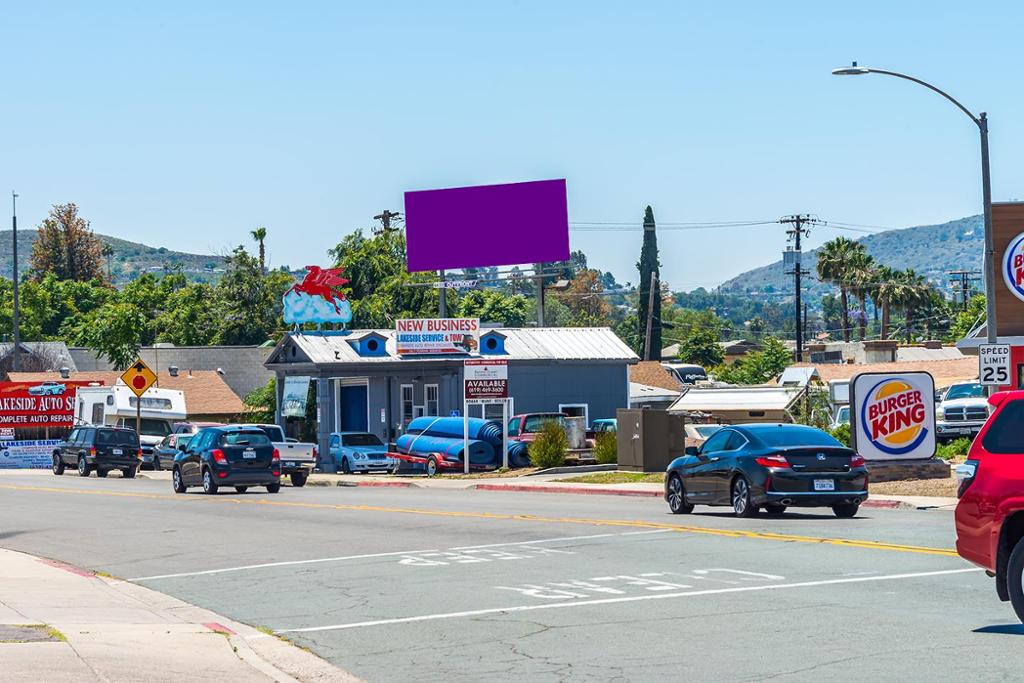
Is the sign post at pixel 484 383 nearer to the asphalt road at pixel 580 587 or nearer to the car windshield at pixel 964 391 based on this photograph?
the asphalt road at pixel 580 587

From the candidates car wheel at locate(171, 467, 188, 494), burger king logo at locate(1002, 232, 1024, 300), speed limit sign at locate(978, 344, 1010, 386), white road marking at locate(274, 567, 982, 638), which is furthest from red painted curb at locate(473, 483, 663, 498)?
white road marking at locate(274, 567, 982, 638)

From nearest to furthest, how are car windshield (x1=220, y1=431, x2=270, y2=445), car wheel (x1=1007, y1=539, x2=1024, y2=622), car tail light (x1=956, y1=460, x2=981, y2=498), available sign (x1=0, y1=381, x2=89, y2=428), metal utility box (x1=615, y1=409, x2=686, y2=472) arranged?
1. car wheel (x1=1007, y1=539, x2=1024, y2=622)
2. car tail light (x1=956, y1=460, x2=981, y2=498)
3. car windshield (x1=220, y1=431, x2=270, y2=445)
4. metal utility box (x1=615, y1=409, x2=686, y2=472)
5. available sign (x1=0, y1=381, x2=89, y2=428)

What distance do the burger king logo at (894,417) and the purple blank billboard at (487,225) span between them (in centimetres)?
3558

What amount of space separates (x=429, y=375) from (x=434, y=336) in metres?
1.86

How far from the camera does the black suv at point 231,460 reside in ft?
117

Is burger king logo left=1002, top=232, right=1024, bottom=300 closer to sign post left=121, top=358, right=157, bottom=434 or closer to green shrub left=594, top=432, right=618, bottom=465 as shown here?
green shrub left=594, top=432, right=618, bottom=465

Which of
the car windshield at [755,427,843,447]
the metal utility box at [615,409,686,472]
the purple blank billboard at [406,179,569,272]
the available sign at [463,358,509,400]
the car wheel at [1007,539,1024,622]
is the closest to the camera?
the car wheel at [1007,539,1024,622]

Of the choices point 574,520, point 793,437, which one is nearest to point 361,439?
point 574,520

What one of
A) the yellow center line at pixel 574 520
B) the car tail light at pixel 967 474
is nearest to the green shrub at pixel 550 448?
the yellow center line at pixel 574 520

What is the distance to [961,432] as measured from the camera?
4453 cm

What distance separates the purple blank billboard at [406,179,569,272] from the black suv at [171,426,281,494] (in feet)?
96.2

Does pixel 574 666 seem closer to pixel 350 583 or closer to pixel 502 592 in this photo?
pixel 502 592

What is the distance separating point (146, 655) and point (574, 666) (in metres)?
3.33

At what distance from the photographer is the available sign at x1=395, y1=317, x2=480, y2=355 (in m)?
54.2
